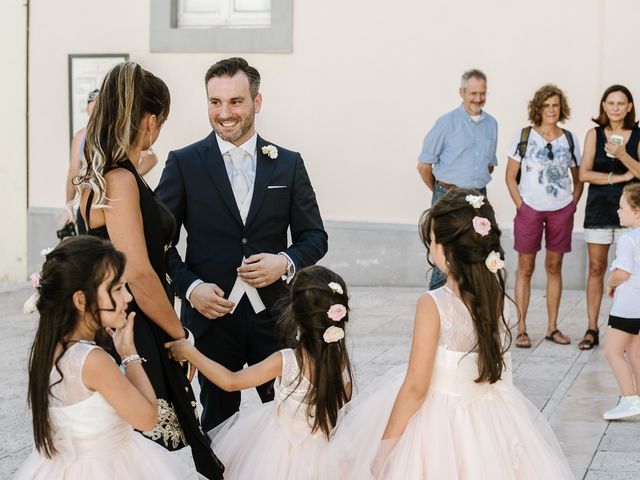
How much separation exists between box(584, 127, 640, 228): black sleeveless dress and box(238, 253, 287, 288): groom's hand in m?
4.32

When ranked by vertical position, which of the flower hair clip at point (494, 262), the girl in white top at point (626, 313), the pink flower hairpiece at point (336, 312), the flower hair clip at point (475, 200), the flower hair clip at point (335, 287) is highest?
the flower hair clip at point (475, 200)

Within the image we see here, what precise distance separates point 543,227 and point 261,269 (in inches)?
178

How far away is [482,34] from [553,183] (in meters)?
2.64

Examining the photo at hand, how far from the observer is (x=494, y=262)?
384 centimetres

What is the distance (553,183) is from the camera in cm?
826

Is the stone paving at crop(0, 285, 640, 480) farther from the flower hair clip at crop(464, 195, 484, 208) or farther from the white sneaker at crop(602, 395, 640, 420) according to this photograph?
the flower hair clip at crop(464, 195, 484, 208)

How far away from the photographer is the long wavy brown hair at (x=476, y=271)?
12.7 ft

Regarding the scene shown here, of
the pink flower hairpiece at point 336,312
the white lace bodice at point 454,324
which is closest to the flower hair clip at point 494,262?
the white lace bodice at point 454,324

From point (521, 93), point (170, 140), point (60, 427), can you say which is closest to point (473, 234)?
point (60, 427)

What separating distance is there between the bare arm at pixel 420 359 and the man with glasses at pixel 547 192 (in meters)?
4.46

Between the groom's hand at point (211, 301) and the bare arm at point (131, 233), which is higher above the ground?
the bare arm at point (131, 233)

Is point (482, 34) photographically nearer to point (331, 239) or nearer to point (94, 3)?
point (331, 239)

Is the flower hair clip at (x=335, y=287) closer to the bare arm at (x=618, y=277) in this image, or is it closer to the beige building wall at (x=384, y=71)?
the bare arm at (x=618, y=277)

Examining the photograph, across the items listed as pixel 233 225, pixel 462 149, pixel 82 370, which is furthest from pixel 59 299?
pixel 462 149
